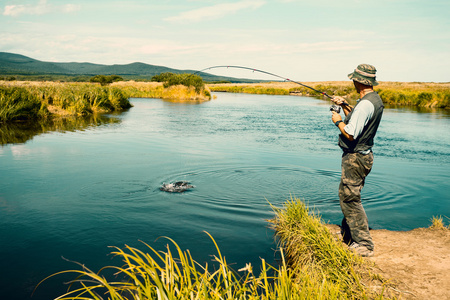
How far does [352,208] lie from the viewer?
14.4 feet

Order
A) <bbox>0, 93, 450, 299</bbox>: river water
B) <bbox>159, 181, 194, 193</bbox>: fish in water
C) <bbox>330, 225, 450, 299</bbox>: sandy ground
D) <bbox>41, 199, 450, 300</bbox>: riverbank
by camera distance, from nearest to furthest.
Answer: <bbox>41, 199, 450, 300</bbox>: riverbank → <bbox>330, 225, 450, 299</bbox>: sandy ground → <bbox>0, 93, 450, 299</bbox>: river water → <bbox>159, 181, 194, 193</bbox>: fish in water

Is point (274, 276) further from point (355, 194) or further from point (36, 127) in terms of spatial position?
point (36, 127)

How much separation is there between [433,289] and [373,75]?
224 cm

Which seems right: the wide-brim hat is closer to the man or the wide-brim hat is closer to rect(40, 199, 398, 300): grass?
the man

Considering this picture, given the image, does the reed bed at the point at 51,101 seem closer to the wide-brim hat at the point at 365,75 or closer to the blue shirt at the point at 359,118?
the wide-brim hat at the point at 365,75

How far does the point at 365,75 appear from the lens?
4301mm

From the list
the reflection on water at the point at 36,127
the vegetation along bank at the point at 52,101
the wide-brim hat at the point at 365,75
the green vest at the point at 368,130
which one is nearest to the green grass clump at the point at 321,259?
the green vest at the point at 368,130

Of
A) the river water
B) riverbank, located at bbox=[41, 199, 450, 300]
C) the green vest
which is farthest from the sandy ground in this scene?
the green vest

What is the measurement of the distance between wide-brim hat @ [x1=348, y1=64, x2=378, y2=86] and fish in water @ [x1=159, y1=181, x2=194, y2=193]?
435cm

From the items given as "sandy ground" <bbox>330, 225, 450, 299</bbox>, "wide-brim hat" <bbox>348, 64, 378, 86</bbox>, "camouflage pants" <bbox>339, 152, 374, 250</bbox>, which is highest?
"wide-brim hat" <bbox>348, 64, 378, 86</bbox>

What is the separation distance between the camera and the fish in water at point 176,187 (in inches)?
301

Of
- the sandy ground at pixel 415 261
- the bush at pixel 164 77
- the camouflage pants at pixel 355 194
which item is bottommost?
the sandy ground at pixel 415 261

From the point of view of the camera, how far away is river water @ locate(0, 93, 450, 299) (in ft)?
16.6

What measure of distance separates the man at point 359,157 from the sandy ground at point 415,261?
263 mm
